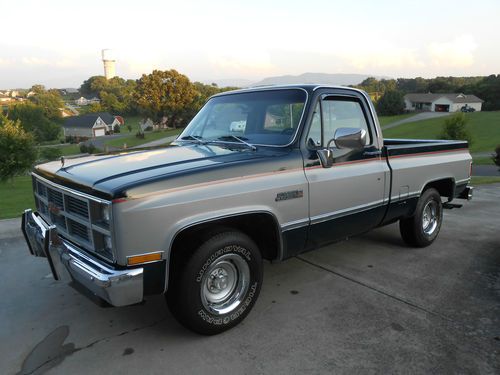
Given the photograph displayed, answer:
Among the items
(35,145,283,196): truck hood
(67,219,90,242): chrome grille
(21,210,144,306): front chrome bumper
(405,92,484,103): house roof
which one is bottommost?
(21,210,144,306): front chrome bumper

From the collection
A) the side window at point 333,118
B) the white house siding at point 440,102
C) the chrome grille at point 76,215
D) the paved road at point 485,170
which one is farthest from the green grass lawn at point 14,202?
the white house siding at point 440,102

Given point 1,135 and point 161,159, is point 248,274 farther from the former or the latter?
point 1,135

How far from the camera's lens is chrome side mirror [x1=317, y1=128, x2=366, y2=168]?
11.9ft

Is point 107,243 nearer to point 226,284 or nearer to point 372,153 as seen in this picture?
point 226,284

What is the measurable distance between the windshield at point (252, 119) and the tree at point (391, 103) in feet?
270

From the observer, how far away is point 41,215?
12.9ft

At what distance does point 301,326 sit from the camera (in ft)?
11.2

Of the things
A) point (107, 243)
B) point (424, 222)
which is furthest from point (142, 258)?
point (424, 222)

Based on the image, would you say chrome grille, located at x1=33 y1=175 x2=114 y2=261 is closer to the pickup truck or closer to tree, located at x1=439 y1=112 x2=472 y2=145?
the pickup truck

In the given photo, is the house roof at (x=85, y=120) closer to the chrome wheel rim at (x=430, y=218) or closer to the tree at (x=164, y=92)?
the tree at (x=164, y=92)

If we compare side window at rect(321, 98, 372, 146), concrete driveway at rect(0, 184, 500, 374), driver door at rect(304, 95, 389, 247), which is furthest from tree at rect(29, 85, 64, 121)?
driver door at rect(304, 95, 389, 247)

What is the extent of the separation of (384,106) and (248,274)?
84687 millimetres

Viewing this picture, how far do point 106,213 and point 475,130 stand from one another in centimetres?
5317

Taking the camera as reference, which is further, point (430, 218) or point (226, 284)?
point (430, 218)
